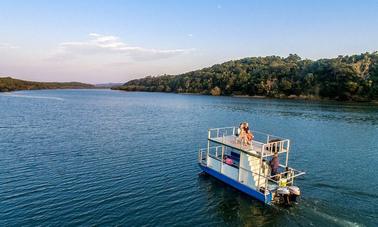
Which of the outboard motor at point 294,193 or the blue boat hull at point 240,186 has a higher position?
the outboard motor at point 294,193

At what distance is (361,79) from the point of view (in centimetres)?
12475

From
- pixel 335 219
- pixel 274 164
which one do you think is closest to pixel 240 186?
pixel 274 164

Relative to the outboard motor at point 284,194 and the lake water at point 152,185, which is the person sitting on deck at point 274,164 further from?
the lake water at point 152,185

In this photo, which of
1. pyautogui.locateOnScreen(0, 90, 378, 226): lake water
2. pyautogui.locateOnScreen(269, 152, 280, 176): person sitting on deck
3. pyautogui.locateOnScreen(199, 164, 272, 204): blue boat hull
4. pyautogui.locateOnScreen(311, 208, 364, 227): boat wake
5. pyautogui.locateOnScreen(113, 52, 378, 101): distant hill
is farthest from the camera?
pyautogui.locateOnScreen(113, 52, 378, 101): distant hill

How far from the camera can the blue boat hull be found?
63.5 feet

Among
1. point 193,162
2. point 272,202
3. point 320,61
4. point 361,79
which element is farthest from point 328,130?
point 320,61

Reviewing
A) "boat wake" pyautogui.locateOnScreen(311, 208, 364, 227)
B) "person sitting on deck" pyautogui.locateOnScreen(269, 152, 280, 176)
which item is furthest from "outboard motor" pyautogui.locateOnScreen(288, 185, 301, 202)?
"person sitting on deck" pyautogui.locateOnScreen(269, 152, 280, 176)

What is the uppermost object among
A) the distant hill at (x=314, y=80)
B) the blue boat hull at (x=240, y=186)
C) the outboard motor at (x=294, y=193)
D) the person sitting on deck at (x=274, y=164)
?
the distant hill at (x=314, y=80)

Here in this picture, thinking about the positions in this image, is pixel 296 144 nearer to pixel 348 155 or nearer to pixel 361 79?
pixel 348 155

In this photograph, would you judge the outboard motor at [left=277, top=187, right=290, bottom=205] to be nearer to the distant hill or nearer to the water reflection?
the water reflection

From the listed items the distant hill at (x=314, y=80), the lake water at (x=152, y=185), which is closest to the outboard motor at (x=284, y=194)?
the lake water at (x=152, y=185)

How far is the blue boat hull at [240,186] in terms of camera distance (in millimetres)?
19359

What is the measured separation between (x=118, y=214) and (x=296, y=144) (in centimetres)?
2870

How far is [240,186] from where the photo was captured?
21203 millimetres
